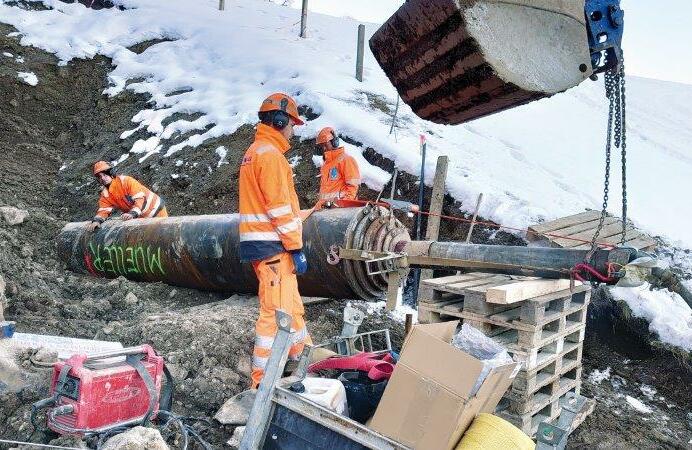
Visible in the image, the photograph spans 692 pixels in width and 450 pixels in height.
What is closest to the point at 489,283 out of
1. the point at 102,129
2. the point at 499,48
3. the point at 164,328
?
the point at 499,48

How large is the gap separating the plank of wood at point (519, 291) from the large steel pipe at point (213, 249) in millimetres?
1431

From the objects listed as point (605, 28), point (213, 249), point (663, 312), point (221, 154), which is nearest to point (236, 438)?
point (213, 249)

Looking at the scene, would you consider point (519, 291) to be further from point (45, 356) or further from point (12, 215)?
point (12, 215)

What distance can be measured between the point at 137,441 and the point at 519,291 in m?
2.24

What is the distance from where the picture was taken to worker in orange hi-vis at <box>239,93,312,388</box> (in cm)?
398

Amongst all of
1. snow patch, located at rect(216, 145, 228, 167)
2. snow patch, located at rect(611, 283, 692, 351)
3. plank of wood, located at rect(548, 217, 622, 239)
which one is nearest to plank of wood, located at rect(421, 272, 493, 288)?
plank of wood, located at rect(548, 217, 622, 239)

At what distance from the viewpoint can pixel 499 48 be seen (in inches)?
95.7

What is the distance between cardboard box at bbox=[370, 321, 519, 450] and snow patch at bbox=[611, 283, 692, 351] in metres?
3.39

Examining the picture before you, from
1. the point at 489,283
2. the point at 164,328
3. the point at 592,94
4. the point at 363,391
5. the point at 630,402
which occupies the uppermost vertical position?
the point at 592,94

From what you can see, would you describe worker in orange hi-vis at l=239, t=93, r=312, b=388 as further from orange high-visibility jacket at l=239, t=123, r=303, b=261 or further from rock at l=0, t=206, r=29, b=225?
rock at l=0, t=206, r=29, b=225

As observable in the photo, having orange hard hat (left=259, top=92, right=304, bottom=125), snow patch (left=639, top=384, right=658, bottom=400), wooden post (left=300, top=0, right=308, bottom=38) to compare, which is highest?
wooden post (left=300, top=0, right=308, bottom=38)

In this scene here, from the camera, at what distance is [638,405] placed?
184 inches

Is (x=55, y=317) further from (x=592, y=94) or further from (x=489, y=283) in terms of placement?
(x=592, y=94)

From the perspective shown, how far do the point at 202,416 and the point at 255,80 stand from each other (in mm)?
8923
